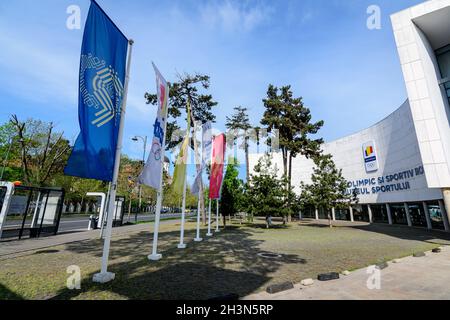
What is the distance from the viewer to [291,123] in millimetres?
26953

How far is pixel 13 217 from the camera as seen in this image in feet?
44.8

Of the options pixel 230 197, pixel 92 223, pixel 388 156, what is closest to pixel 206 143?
pixel 230 197

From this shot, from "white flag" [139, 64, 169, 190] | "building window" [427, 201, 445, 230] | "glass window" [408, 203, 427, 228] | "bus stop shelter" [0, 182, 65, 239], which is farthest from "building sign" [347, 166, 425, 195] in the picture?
"bus stop shelter" [0, 182, 65, 239]

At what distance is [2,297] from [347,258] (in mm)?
10253

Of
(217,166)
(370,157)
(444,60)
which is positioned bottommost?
(217,166)

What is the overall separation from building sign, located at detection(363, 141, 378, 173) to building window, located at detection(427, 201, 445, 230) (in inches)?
310

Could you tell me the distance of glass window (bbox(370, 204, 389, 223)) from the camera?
2769 cm

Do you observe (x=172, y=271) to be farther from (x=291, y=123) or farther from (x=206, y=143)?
(x=291, y=123)

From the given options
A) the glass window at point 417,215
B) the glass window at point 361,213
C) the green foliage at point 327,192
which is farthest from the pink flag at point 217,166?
the glass window at point 361,213

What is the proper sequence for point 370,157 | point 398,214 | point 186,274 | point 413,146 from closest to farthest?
point 186,274
point 413,146
point 398,214
point 370,157

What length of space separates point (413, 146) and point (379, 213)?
36.7 feet

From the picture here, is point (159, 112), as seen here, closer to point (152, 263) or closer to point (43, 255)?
point (152, 263)

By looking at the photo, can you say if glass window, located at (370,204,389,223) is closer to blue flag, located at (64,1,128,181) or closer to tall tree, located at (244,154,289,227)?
tall tree, located at (244,154,289,227)

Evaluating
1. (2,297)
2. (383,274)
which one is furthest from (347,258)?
(2,297)
